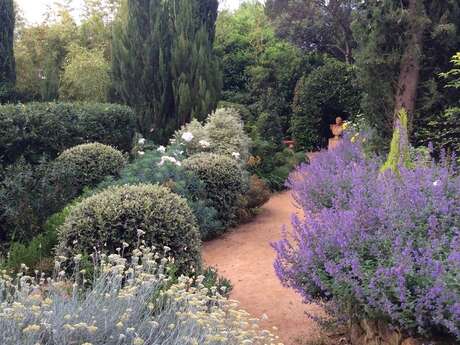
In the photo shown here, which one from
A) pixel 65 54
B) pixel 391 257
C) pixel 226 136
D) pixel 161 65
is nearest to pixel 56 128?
pixel 226 136

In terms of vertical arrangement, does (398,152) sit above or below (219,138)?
above

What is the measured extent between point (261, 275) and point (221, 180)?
80.2 inches

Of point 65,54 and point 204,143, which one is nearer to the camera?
point 204,143

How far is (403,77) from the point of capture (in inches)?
305

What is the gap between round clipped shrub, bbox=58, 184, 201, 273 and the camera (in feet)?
12.9

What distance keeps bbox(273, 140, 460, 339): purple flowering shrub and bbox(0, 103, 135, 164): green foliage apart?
434 centimetres

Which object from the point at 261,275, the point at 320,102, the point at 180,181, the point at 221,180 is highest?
the point at 320,102

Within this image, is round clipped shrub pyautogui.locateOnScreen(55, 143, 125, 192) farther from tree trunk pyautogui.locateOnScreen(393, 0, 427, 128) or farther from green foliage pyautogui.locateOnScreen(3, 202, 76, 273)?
tree trunk pyautogui.locateOnScreen(393, 0, 427, 128)

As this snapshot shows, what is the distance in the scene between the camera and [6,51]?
12750 millimetres

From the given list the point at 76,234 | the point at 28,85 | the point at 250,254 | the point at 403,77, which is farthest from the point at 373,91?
the point at 28,85

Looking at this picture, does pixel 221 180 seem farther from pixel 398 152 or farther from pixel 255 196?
pixel 398 152

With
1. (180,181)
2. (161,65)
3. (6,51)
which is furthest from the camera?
(6,51)

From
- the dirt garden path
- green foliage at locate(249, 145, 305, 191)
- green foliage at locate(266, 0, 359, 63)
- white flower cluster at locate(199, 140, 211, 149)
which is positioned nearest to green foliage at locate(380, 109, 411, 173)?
the dirt garden path

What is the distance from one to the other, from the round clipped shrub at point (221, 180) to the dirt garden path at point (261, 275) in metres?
0.37
